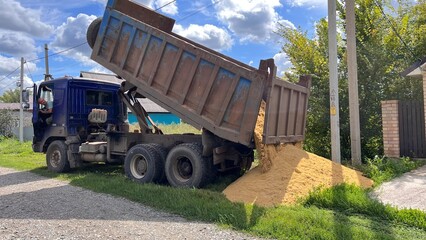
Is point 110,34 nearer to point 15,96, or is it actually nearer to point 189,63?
point 189,63

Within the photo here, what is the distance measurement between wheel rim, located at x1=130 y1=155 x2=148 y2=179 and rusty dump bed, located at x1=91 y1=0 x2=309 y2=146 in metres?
1.47

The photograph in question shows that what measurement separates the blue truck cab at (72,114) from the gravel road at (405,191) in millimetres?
6899

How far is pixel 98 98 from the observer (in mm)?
11633

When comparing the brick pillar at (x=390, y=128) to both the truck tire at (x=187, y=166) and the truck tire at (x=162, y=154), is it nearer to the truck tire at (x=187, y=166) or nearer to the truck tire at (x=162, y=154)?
the truck tire at (x=187, y=166)

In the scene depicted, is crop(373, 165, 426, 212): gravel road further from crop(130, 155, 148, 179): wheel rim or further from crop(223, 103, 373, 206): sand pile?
crop(130, 155, 148, 179): wheel rim

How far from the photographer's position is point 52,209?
6.59m

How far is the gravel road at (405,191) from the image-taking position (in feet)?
21.7

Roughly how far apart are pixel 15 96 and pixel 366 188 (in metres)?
85.2

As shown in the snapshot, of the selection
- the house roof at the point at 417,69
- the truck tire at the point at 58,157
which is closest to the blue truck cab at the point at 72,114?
the truck tire at the point at 58,157

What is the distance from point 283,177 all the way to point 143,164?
11.2ft

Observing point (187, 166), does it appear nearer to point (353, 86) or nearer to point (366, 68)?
point (353, 86)

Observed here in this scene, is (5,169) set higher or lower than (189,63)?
lower

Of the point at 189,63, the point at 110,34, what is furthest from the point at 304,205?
the point at 110,34

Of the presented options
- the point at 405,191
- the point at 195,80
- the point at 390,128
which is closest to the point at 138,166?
the point at 195,80
